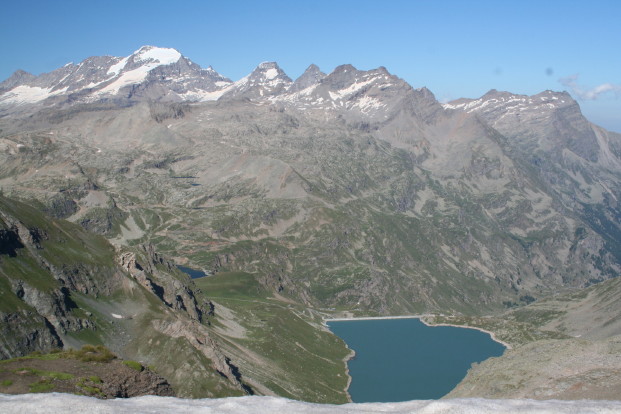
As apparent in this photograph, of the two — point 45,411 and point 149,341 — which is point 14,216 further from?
point 45,411

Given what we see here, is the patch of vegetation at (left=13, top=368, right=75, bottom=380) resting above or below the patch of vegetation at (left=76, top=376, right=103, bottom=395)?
above

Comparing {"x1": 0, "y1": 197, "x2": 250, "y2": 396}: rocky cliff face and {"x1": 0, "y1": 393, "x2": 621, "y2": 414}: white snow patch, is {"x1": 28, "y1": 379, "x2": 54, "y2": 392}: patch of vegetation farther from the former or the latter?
{"x1": 0, "y1": 197, "x2": 250, "y2": 396}: rocky cliff face

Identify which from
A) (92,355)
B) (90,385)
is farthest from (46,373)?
(92,355)

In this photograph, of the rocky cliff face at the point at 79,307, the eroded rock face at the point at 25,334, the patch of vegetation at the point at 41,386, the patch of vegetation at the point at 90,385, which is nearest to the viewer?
the patch of vegetation at the point at 41,386

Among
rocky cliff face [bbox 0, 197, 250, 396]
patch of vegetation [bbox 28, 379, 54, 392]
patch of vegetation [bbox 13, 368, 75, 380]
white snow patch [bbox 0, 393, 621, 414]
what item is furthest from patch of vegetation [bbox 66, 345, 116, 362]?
rocky cliff face [bbox 0, 197, 250, 396]

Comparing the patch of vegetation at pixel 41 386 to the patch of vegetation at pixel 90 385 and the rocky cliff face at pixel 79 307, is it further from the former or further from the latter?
the rocky cliff face at pixel 79 307

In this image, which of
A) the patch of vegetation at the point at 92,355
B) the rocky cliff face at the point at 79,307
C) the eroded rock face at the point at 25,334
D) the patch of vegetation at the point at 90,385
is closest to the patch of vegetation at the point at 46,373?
the patch of vegetation at the point at 90,385

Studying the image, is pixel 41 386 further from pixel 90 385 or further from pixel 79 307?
pixel 79 307

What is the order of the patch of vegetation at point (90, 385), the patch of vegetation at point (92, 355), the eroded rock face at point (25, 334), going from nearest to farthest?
the patch of vegetation at point (90, 385)
the patch of vegetation at point (92, 355)
the eroded rock face at point (25, 334)

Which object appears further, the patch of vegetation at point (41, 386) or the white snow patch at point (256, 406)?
the patch of vegetation at point (41, 386)
